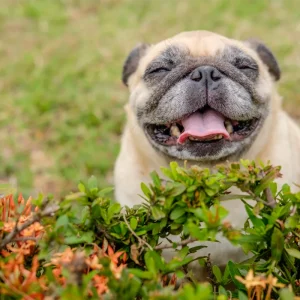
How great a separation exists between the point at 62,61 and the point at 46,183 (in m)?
1.66

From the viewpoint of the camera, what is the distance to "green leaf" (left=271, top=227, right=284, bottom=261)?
1.25m

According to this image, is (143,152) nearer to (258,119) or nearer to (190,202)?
(258,119)

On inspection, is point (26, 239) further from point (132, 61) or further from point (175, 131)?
point (132, 61)

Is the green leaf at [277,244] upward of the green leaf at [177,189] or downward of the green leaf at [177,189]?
downward

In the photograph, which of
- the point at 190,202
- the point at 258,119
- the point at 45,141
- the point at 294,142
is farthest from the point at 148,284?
the point at 45,141

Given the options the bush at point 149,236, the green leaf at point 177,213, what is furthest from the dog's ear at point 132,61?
the green leaf at point 177,213

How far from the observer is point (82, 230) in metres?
1.32

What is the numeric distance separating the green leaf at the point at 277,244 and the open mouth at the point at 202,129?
2.95 ft

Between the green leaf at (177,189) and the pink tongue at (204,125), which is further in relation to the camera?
the pink tongue at (204,125)

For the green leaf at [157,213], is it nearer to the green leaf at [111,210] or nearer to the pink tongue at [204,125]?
the green leaf at [111,210]

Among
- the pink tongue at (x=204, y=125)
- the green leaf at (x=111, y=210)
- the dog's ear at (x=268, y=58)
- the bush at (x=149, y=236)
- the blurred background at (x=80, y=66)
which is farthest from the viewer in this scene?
the blurred background at (x=80, y=66)

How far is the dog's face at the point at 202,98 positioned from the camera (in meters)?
2.15

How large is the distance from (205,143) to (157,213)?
0.90m

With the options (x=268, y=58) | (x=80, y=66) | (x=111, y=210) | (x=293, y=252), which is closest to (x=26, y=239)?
(x=111, y=210)
